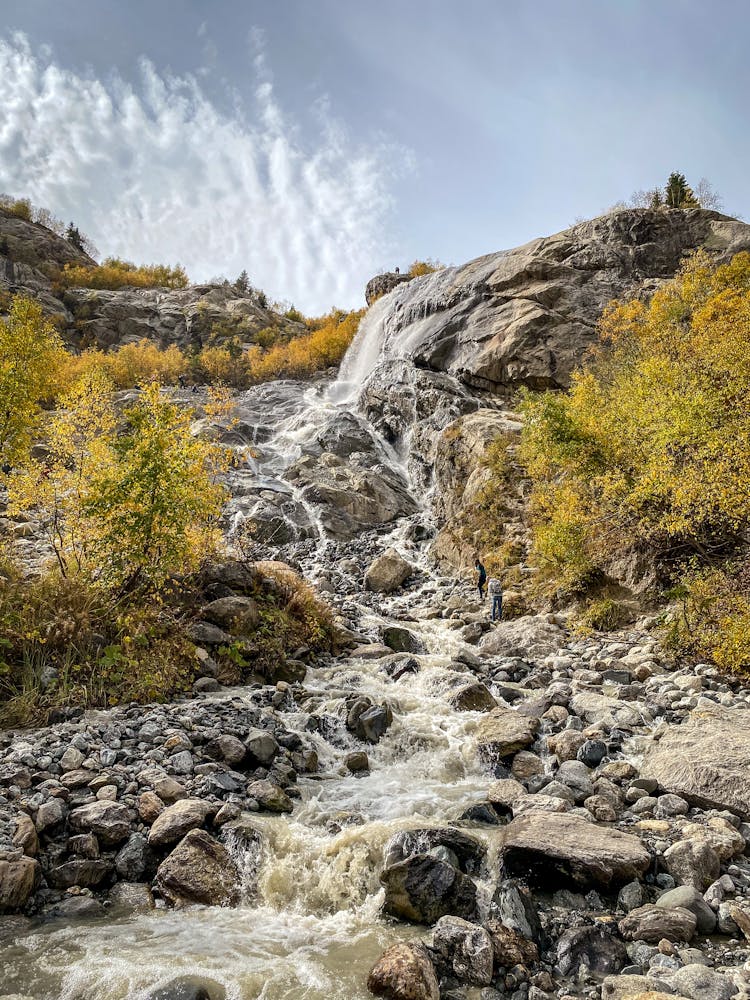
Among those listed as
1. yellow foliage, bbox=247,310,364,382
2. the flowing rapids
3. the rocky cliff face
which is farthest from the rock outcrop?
the flowing rapids

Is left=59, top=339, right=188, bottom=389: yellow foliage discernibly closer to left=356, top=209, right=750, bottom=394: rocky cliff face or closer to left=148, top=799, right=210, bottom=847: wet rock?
left=356, top=209, right=750, bottom=394: rocky cliff face

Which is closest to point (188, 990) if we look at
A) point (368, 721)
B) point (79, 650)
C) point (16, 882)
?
point (16, 882)

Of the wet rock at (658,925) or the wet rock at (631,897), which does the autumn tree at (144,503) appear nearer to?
the wet rock at (631,897)

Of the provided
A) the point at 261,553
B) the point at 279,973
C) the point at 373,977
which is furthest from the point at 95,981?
the point at 261,553

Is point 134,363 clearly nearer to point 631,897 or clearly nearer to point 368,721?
point 368,721

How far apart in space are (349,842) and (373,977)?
1713 mm

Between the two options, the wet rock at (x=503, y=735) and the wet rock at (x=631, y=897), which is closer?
the wet rock at (x=631, y=897)

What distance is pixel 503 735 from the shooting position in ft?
26.6

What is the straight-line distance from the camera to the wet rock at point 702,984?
3693 millimetres

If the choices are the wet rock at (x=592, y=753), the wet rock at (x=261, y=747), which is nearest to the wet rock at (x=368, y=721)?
the wet rock at (x=261, y=747)

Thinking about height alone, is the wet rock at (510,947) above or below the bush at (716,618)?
below

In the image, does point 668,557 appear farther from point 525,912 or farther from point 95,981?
point 95,981

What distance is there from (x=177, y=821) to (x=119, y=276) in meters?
59.6

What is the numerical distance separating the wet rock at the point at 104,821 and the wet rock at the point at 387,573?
488 inches
